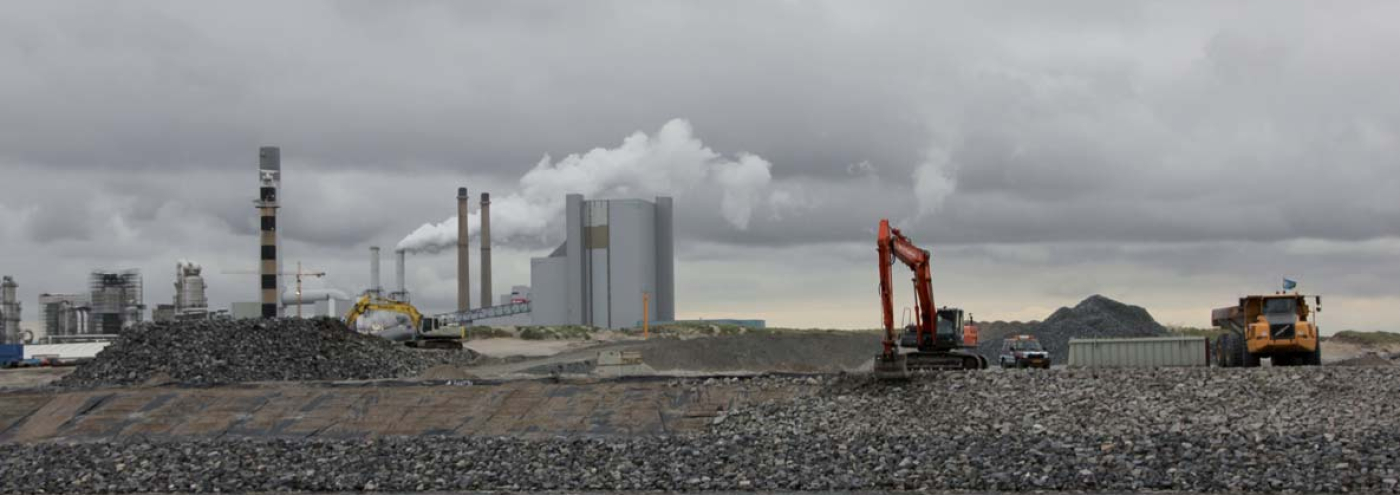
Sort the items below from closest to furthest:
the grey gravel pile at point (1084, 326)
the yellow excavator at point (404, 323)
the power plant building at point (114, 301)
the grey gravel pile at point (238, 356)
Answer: the grey gravel pile at point (238, 356) < the grey gravel pile at point (1084, 326) < the yellow excavator at point (404, 323) < the power plant building at point (114, 301)

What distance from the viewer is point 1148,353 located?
120 ft

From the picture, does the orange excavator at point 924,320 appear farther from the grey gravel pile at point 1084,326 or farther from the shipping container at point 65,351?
the shipping container at point 65,351

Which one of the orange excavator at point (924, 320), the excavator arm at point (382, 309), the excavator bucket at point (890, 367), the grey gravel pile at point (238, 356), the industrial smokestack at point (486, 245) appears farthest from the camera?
the industrial smokestack at point (486, 245)

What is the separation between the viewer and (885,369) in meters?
32.2

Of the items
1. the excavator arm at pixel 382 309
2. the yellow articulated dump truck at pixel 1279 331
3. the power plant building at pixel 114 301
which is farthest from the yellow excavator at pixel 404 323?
the power plant building at pixel 114 301

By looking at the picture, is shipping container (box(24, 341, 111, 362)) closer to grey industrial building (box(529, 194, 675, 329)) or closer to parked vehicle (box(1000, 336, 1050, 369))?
grey industrial building (box(529, 194, 675, 329))

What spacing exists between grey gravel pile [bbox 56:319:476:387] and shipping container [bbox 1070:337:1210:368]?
2428 centimetres

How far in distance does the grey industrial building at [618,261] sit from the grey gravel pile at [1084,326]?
35.6 m

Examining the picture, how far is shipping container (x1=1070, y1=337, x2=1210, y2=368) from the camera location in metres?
36.4

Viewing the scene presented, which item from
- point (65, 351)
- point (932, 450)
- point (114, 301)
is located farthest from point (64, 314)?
point (932, 450)

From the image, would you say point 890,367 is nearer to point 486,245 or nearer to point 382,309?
point 382,309

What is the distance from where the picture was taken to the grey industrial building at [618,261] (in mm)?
100125

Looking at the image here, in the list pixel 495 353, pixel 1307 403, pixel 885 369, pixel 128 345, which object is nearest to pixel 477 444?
pixel 885 369

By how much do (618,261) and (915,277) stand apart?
66.3 metres
